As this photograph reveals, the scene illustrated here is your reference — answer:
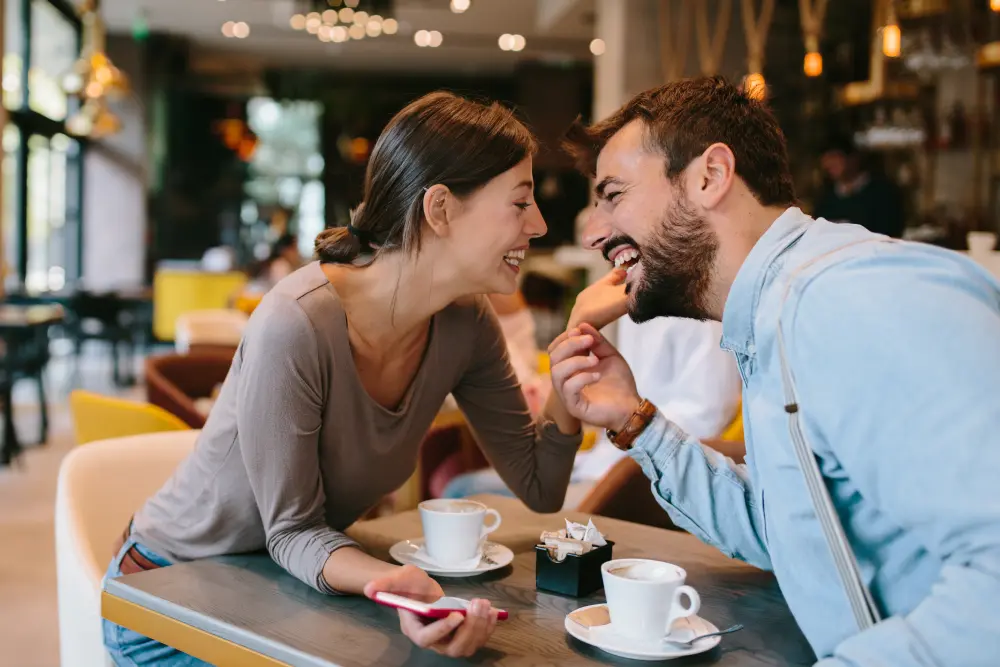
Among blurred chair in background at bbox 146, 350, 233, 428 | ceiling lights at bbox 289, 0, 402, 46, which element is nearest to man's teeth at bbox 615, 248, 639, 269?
blurred chair in background at bbox 146, 350, 233, 428

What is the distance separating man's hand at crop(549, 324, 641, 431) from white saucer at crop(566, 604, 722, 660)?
1.41ft

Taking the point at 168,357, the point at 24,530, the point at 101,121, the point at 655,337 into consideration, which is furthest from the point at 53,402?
the point at 655,337

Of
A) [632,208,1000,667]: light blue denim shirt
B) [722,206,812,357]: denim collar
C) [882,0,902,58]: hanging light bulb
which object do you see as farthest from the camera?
[882,0,902,58]: hanging light bulb

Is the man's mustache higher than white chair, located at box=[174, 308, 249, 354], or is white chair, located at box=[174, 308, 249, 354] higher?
the man's mustache

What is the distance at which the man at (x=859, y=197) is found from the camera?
236 inches

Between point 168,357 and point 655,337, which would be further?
point 168,357

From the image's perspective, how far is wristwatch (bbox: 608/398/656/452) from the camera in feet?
5.08

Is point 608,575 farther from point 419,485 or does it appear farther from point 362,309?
point 419,485

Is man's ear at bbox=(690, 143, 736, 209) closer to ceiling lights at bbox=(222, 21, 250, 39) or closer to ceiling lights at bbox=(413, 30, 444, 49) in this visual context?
ceiling lights at bbox=(413, 30, 444, 49)

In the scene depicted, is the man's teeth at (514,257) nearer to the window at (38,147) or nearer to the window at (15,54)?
the window at (38,147)

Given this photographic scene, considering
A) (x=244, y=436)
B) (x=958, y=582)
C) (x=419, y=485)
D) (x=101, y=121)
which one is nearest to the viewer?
(x=958, y=582)

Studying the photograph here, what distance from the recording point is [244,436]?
1.50 meters

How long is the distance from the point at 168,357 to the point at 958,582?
10.8 feet

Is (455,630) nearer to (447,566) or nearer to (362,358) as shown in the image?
(447,566)
